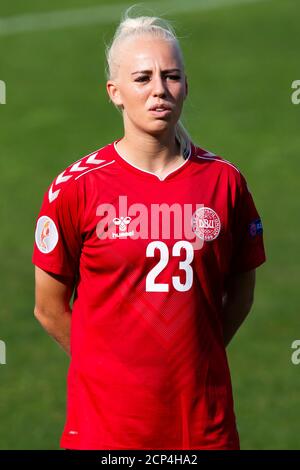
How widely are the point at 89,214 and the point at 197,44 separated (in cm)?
1823

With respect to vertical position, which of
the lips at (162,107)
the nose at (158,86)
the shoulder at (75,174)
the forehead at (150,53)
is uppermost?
the forehead at (150,53)

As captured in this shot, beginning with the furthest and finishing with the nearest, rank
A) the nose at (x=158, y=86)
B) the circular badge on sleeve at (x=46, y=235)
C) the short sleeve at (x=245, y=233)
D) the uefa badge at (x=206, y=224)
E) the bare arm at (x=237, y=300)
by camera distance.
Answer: the bare arm at (x=237, y=300) → the short sleeve at (x=245, y=233) → the circular badge on sleeve at (x=46, y=235) → the uefa badge at (x=206, y=224) → the nose at (x=158, y=86)

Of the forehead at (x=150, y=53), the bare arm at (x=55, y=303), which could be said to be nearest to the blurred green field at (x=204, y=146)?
the bare arm at (x=55, y=303)

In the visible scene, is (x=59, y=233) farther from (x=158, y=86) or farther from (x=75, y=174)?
(x=158, y=86)

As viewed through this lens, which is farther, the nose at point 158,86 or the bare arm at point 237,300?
the bare arm at point 237,300

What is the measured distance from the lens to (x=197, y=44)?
24.4 m

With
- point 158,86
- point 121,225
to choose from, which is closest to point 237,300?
point 121,225

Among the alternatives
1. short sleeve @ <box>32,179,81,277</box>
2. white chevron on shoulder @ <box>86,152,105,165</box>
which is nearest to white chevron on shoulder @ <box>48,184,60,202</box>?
short sleeve @ <box>32,179,81,277</box>

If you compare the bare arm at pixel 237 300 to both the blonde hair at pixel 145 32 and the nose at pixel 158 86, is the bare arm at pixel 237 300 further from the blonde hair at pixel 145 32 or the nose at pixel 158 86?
the nose at pixel 158 86

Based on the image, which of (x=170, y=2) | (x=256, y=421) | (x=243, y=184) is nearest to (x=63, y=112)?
(x=170, y=2)

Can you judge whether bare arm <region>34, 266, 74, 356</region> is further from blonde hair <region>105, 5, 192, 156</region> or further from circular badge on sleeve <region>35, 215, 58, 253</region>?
blonde hair <region>105, 5, 192, 156</region>

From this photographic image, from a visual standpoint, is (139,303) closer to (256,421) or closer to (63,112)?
(256,421)

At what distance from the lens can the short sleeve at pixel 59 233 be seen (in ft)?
21.5

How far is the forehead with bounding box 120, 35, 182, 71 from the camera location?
6477 millimetres
